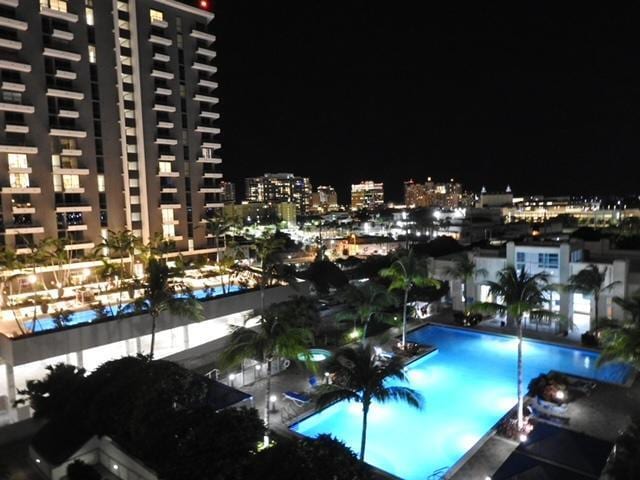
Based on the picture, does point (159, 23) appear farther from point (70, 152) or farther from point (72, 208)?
point (72, 208)

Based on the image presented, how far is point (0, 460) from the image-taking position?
47.0 ft

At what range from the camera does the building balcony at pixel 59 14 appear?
116 feet

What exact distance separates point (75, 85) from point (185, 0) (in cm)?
1541

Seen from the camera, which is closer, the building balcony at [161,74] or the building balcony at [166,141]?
the building balcony at [161,74]

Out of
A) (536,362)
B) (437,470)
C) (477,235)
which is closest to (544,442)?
(437,470)

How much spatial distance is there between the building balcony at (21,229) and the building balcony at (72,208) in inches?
82.4

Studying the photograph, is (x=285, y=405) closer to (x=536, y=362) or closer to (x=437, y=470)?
(x=437, y=470)

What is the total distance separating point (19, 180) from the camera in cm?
3438

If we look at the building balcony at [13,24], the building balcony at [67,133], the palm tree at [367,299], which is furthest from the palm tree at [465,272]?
the building balcony at [13,24]

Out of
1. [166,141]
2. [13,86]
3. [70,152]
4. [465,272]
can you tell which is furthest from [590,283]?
[13,86]

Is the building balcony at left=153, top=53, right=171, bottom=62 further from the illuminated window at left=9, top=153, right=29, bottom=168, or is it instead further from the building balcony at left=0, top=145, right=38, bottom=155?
the illuminated window at left=9, top=153, right=29, bottom=168

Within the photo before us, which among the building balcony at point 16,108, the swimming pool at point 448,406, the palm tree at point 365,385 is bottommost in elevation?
the swimming pool at point 448,406

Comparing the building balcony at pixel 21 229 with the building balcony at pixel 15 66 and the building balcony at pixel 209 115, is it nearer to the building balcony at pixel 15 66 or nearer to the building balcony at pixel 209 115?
the building balcony at pixel 15 66

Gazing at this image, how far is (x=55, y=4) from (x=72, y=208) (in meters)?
16.7
